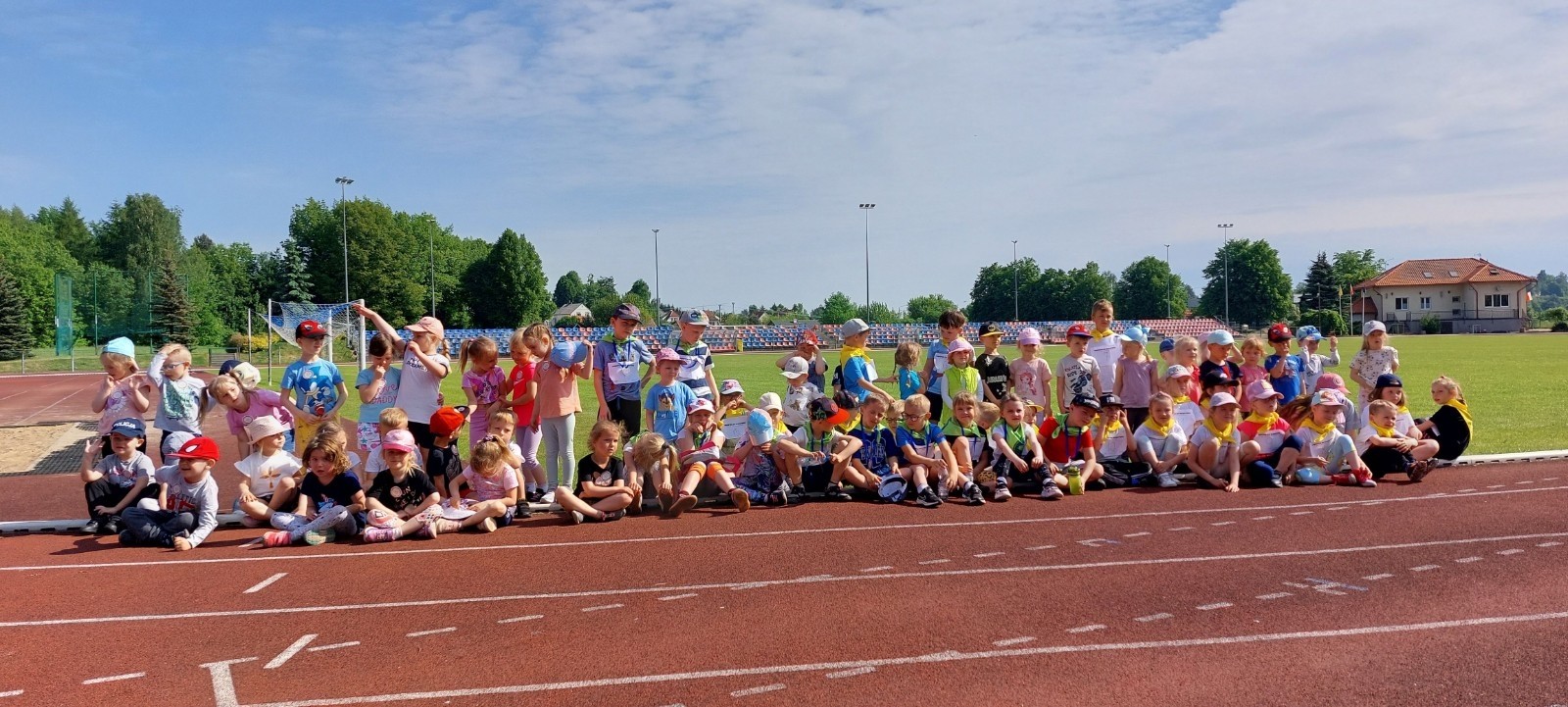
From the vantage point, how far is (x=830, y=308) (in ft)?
432

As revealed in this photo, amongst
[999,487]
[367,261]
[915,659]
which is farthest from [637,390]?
[367,261]

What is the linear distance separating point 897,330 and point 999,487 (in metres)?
65.7

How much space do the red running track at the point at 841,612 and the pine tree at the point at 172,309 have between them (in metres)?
47.8

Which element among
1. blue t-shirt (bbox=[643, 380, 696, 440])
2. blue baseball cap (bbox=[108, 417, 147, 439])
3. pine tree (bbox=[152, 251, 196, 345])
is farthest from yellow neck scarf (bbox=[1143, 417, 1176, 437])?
pine tree (bbox=[152, 251, 196, 345])

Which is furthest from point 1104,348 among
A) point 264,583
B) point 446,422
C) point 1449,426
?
point 264,583

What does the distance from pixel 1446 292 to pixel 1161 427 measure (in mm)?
102125

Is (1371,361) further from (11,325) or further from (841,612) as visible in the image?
(11,325)

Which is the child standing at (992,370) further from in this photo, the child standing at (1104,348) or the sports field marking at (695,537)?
the sports field marking at (695,537)

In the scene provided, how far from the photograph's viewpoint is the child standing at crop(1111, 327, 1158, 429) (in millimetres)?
9844

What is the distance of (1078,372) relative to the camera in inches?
384

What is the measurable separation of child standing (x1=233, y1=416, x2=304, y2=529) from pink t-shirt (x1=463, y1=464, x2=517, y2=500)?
4.76 ft

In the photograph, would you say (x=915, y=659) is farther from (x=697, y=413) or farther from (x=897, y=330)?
(x=897, y=330)

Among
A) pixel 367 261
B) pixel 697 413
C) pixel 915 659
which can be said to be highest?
pixel 367 261

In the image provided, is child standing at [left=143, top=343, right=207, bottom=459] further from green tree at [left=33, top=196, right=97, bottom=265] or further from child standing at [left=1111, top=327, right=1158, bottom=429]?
green tree at [left=33, top=196, right=97, bottom=265]
